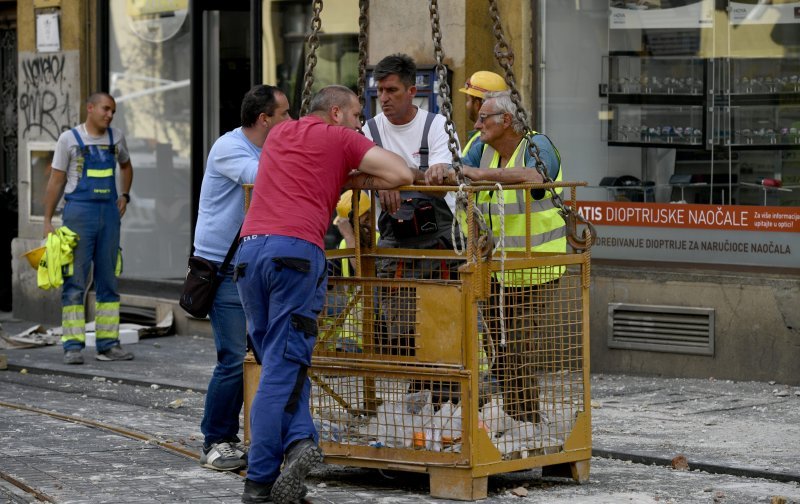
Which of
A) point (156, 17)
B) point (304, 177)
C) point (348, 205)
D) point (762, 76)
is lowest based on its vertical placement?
point (348, 205)

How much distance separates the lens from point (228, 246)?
7.41 m

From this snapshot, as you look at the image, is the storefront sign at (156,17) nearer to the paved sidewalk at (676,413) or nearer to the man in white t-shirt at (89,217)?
the man in white t-shirt at (89,217)

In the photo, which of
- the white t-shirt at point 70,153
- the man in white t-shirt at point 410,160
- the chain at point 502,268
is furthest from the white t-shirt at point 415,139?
the white t-shirt at point 70,153

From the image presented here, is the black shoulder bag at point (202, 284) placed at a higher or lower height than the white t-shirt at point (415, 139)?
lower

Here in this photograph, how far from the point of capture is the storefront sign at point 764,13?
33.5 ft

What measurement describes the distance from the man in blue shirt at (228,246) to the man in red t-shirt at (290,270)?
0.72 meters

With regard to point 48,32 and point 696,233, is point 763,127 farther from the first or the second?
point 48,32

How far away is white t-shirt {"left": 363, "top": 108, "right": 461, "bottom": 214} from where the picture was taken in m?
7.80

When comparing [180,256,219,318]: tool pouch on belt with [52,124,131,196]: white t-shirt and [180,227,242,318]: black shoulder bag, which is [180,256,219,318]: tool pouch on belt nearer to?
[180,227,242,318]: black shoulder bag

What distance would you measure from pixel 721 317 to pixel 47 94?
24.7 ft

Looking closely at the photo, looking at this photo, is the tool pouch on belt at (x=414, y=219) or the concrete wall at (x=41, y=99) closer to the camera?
the tool pouch on belt at (x=414, y=219)

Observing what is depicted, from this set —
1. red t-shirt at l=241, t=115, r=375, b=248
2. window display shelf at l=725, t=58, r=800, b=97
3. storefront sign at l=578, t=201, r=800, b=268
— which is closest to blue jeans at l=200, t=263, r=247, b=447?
red t-shirt at l=241, t=115, r=375, b=248

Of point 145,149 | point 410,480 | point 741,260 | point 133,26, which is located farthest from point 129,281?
point 410,480

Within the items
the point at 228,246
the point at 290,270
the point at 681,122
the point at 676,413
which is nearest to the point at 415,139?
the point at 228,246
